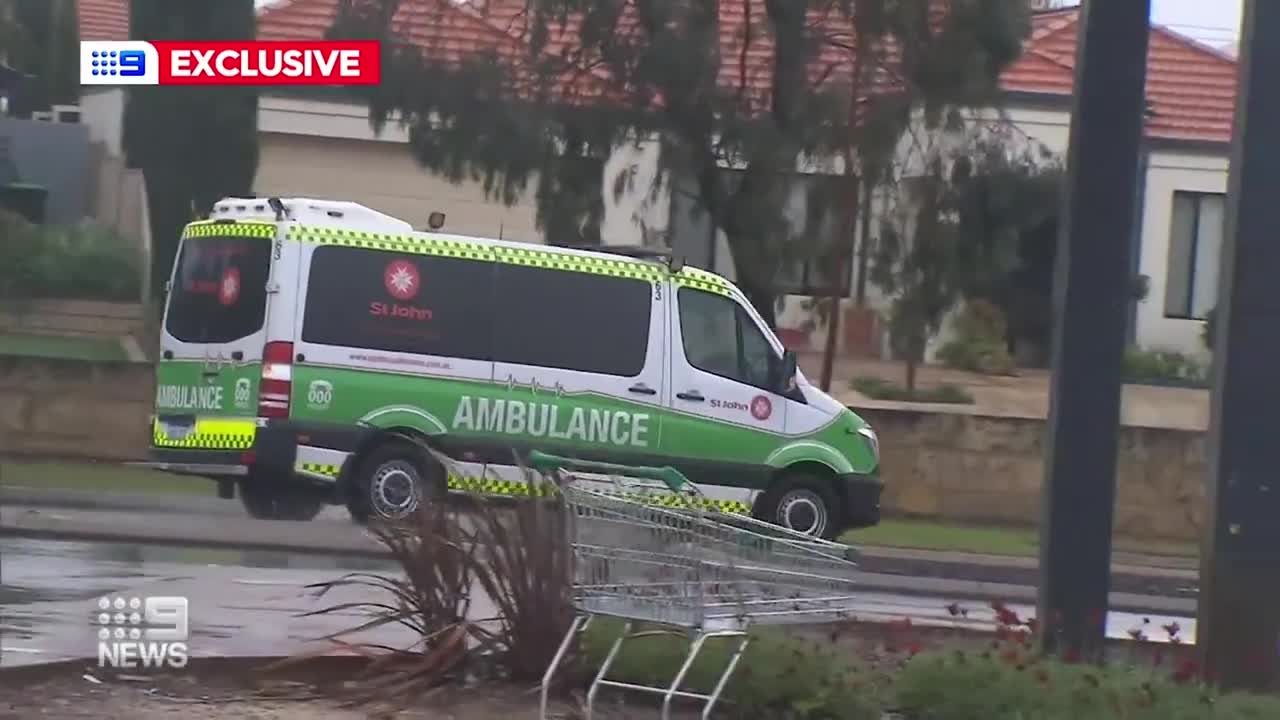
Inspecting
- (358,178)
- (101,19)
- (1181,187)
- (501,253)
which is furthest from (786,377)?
(1181,187)

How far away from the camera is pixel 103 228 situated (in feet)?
84.1

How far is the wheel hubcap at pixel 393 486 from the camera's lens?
1550 cm

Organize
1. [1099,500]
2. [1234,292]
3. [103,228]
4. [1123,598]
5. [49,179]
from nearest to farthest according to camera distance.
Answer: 1. [1234,292]
2. [1099,500]
3. [1123,598]
4. [103,228]
5. [49,179]

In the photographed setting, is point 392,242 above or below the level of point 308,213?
below

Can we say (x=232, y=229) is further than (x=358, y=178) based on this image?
No

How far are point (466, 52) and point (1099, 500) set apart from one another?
11.0 m

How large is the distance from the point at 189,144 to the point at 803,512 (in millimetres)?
9966

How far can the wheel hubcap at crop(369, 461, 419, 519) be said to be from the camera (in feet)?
50.8

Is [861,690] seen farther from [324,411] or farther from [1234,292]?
[324,411]

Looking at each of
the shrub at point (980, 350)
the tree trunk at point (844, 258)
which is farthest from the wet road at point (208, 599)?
the shrub at point (980, 350)

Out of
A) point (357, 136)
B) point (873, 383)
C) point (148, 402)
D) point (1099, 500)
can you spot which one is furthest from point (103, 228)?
point (1099, 500)

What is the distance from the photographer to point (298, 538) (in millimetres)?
15688

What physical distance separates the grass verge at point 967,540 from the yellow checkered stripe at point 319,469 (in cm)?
573

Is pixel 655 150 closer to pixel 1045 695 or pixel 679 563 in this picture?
pixel 1045 695
